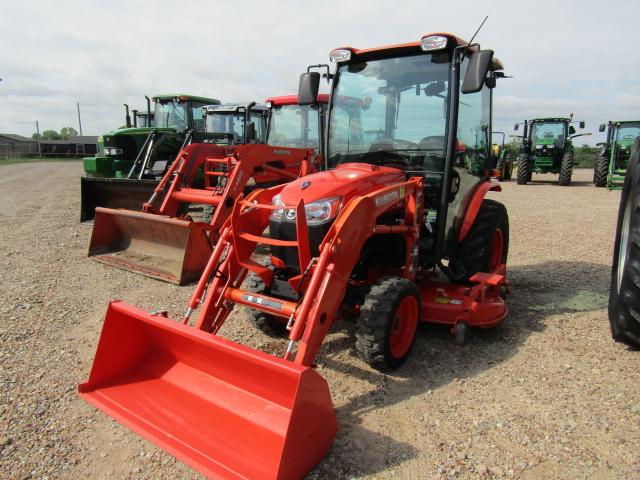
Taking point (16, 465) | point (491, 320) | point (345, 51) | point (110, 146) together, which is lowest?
point (16, 465)

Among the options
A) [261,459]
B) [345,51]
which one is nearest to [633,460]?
[261,459]

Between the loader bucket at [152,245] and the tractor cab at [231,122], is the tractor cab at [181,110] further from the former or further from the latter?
the loader bucket at [152,245]

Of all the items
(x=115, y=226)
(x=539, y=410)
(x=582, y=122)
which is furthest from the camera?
(x=582, y=122)

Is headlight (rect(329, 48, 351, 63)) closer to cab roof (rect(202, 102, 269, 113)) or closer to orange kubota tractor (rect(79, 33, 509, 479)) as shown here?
orange kubota tractor (rect(79, 33, 509, 479))

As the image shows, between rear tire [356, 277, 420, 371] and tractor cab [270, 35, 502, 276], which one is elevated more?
tractor cab [270, 35, 502, 276]

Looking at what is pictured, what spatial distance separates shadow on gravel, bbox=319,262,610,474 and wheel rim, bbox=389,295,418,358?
15cm

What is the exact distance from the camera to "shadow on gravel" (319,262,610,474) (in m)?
2.74

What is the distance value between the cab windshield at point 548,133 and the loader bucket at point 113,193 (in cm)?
1664

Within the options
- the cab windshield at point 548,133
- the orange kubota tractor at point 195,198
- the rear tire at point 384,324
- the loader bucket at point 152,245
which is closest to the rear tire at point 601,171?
the cab windshield at point 548,133

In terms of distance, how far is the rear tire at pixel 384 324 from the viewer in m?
3.34

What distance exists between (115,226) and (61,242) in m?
1.58

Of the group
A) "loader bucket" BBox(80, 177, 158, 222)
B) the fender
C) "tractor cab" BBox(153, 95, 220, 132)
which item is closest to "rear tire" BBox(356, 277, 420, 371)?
the fender

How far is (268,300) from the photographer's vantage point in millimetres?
3379

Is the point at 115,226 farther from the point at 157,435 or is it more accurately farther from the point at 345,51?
the point at 157,435
